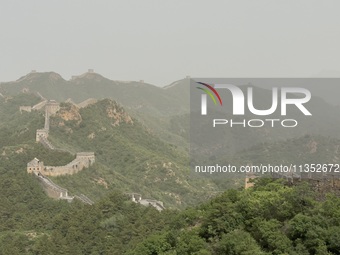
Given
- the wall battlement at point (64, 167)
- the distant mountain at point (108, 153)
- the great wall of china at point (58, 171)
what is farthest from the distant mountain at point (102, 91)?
the wall battlement at point (64, 167)

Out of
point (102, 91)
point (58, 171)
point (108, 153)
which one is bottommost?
point (58, 171)

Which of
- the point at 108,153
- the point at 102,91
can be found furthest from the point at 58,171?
the point at 102,91

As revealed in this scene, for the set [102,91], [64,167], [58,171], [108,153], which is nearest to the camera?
[58,171]

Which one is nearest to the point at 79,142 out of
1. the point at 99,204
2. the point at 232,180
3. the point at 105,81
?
the point at 232,180

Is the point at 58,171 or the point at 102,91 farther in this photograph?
the point at 102,91

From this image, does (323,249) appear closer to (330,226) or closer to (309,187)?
(330,226)

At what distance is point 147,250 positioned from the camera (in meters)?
24.7

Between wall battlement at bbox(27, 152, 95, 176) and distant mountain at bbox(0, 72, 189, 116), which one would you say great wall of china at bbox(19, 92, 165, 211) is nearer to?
wall battlement at bbox(27, 152, 95, 176)

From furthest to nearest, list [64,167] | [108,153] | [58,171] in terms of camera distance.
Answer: [108,153]
[64,167]
[58,171]

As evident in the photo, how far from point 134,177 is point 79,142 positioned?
867cm

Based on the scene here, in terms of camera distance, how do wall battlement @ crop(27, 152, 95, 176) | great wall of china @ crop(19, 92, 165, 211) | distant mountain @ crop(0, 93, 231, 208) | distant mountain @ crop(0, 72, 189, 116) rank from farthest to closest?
distant mountain @ crop(0, 72, 189, 116), distant mountain @ crop(0, 93, 231, 208), wall battlement @ crop(27, 152, 95, 176), great wall of china @ crop(19, 92, 165, 211)

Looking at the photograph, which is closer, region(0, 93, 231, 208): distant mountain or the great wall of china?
the great wall of china

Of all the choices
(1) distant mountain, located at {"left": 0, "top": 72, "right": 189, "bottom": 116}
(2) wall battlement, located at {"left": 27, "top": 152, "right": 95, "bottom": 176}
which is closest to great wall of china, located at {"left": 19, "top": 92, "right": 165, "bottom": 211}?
(2) wall battlement, located at {"left": 27, "top": 152, "right": 95, "bottom": 176}

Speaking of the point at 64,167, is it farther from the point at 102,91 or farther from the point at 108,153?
the point at 102,91
